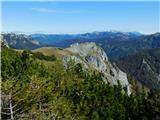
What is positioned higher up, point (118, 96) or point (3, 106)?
point (3, 106)

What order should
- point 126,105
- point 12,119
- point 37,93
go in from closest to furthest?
point 12,119
point 37,93
point 126,105

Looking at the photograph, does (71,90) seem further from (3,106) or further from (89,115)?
(3,106)

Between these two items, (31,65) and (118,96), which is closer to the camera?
(31,65)

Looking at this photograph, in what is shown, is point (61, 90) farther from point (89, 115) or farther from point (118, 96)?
point (118, 96)

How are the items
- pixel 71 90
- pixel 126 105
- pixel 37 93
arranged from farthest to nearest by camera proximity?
pixel 126 105 < pixel 71 90 < pixel 37 93

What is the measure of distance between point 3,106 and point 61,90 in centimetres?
6650

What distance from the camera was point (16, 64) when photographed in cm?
9588

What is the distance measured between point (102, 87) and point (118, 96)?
5643mm

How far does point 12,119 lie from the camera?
25719mm

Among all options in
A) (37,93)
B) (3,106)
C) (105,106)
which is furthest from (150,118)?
(3,106)

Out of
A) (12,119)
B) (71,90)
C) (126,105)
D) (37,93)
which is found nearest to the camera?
(12,119)

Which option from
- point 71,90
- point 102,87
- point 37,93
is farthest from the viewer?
point 102,87

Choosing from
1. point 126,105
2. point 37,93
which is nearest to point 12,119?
point 37,93

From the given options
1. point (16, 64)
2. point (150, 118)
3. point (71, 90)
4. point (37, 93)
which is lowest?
point (150, 118)
